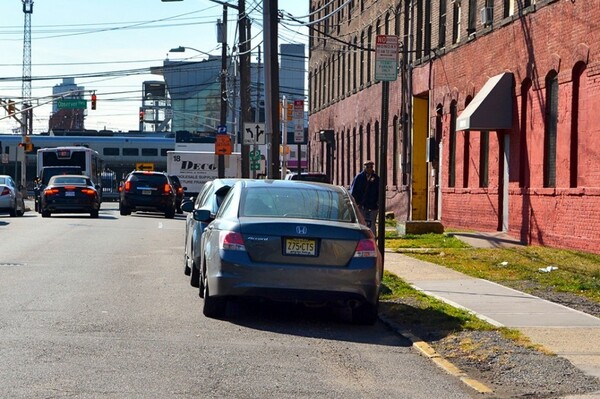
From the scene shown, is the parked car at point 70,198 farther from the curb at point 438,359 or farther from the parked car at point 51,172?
the curb at point 438,359

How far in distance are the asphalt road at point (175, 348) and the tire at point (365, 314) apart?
0.43ft

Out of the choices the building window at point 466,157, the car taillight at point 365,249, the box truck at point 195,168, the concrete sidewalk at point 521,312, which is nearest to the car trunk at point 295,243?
the car taillight at point 365,249

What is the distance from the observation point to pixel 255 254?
457 inches

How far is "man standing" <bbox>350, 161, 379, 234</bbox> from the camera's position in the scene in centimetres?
2250

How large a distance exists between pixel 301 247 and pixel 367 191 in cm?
1103

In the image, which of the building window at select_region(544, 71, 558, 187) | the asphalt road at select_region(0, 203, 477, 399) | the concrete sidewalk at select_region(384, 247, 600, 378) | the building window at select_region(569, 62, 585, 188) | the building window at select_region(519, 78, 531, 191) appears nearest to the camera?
the asphalt road at select_region(0, 203, 477, 399)

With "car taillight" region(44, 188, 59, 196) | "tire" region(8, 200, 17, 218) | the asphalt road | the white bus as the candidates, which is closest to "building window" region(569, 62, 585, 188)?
the asphalt road

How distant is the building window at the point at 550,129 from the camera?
23.1 m

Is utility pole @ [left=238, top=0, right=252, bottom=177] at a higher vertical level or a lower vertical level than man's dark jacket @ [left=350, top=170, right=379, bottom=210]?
higher

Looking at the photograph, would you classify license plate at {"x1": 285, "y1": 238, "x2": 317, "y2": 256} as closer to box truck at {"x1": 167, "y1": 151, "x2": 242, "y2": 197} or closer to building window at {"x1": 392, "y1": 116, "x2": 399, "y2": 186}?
building window at {"x1": 392, "y1": 116, "x2": 399, "y2": 186}

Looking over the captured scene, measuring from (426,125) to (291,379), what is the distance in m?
27.9

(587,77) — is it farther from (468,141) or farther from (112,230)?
(112,230)

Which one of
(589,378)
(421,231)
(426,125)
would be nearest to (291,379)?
(589,378)

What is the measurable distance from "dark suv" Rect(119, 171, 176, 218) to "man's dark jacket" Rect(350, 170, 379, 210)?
19.3m
